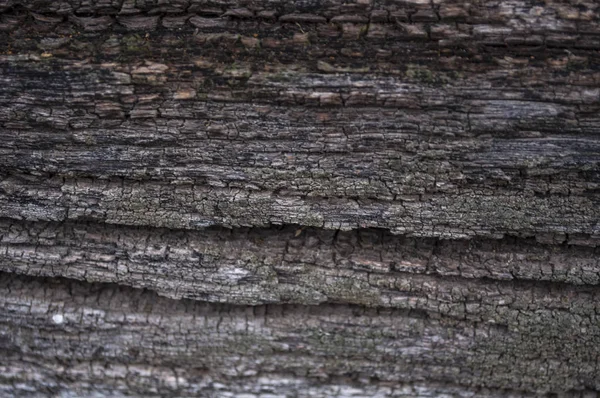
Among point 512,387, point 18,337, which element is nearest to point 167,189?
point 18,337

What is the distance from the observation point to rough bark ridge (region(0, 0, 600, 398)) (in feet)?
6.58

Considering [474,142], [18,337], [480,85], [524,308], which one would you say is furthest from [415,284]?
[18,337]

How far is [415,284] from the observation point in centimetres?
234

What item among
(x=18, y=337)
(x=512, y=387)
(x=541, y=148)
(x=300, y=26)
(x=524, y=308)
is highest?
(x=300, y=26)

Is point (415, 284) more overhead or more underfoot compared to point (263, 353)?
more overhead

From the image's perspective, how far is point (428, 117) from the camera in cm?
206

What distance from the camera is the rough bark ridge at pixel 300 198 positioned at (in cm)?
201

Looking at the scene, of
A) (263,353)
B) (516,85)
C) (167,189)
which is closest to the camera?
(516,85)

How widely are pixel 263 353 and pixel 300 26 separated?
159 cm

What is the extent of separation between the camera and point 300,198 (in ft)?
7.35

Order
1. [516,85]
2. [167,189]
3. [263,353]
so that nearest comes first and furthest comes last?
[516,85] < [167,189] < [263,353]

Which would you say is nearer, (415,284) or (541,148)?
(541,148)

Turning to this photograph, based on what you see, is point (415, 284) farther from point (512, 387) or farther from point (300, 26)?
point (300, 26)

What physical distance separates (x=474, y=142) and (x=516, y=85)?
0.90ft
